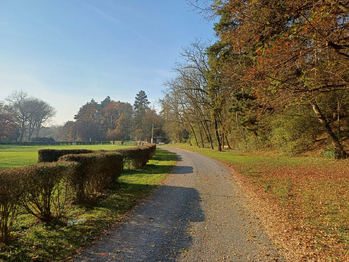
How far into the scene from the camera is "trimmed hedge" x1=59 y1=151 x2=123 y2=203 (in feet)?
17.4

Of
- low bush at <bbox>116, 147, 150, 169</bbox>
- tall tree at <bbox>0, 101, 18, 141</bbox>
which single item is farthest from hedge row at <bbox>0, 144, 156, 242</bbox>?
tall tree at <bbox>0, 101, 18, 141</bbox>

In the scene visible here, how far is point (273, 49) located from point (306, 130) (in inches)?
494

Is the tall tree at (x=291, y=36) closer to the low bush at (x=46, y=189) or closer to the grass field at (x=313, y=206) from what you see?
the grass field at (x=313, y=206)

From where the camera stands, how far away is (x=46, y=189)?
4.15m

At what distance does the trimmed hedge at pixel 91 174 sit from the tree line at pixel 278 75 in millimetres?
5629

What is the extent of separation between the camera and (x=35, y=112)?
68438mm

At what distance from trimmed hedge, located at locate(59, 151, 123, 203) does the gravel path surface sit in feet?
5.21

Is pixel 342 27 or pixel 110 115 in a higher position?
pixel 110 115

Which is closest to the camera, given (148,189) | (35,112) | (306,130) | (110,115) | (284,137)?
(148,189)

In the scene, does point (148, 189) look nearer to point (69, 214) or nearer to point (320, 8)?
point (69, 214)

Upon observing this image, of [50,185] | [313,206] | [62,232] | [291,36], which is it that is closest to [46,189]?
[50,185]

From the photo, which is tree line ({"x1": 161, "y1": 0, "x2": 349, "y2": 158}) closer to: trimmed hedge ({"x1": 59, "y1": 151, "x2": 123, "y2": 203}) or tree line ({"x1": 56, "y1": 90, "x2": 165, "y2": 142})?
trimmed hedge ({"x1": 59, "y1": 151, "x2": 123, "y2": 203})

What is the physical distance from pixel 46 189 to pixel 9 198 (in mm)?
807

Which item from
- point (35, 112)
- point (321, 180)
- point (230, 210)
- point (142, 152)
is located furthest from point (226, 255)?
point (35, 112)
